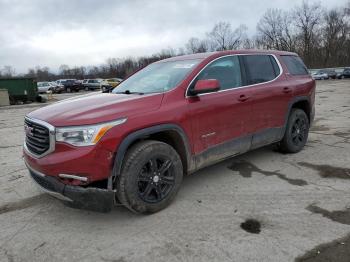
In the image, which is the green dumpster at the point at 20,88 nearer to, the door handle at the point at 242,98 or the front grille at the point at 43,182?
the front grille at the point at 43,182

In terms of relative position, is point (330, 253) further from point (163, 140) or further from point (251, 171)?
point (251, 171)

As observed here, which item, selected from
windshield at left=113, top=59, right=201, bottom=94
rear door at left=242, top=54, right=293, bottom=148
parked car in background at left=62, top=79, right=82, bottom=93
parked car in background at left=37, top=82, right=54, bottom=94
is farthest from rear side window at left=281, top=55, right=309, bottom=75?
parked car in background at left=62, top=79, right=82, bottom=93

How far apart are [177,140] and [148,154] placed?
521 millimetres

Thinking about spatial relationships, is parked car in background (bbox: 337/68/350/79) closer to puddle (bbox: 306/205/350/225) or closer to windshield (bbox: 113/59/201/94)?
windshield (bbox: 113/59/201/94)

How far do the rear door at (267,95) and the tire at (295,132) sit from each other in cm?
28

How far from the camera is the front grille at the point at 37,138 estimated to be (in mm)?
3455

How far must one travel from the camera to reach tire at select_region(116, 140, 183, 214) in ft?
11.5

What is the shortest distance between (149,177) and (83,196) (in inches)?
29.5

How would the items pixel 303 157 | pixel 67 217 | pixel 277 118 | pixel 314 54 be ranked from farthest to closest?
1. pixel 314 54
2. pixel 303 157
3. pixel 277 118
4. pixel 67 217

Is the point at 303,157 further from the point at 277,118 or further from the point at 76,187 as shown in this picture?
the point at 76,187

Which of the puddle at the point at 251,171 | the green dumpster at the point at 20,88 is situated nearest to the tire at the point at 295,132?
the puddle at the point at 251,171

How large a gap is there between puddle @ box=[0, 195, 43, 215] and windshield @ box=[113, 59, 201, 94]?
5.93 feet

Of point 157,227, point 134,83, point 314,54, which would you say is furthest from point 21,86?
point 314,54

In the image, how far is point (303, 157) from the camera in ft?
19.1
